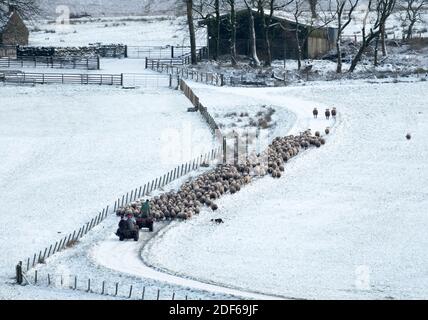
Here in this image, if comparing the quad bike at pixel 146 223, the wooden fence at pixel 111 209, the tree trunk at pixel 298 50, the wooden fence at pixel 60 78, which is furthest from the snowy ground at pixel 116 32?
the quad bike at pixel 146 223

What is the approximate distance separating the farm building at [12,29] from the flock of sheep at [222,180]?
4114cm

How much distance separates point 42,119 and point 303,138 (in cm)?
1737

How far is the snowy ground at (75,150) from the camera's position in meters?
42.3

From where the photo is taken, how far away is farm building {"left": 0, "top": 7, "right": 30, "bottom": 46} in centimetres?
8881

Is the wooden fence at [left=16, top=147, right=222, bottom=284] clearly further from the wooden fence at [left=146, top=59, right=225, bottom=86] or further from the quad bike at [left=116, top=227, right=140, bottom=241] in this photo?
the wooden fence at [left=146, top=59, right=225, bottom=86]

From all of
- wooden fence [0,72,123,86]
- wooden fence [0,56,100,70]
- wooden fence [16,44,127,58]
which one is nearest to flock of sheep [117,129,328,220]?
wooden fence [0,72,123,86]

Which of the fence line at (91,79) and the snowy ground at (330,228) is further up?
the fence line at (91,79)

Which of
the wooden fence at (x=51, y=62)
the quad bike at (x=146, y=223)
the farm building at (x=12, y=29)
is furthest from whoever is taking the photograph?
the farm building at (x=12, y=29)

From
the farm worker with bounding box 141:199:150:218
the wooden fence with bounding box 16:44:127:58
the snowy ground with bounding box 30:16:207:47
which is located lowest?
the farm worker with bounding box 141:199:150:218

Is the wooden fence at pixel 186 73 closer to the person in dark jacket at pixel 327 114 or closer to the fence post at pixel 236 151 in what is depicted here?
the person in dark jacket at pixel 327 114

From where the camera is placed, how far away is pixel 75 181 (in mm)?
48312

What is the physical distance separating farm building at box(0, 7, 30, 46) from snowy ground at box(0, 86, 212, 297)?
16.0 m

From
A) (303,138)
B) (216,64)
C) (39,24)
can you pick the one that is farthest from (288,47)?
(39,24)

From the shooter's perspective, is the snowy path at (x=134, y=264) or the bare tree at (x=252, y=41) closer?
the snowy path at (x=134, y=264)
